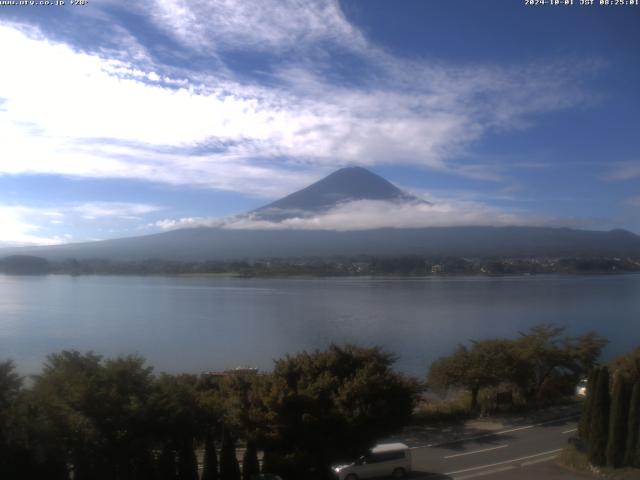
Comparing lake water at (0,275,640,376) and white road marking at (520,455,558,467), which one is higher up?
white road marking at (520,455,558,467)

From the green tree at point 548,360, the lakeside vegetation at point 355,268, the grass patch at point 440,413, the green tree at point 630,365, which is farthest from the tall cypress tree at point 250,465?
the lakeside vegetation at point 355,268

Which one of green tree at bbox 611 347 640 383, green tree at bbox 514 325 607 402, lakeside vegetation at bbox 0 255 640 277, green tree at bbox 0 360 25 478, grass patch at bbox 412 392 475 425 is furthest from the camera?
lakeside vegetation at bbox 0 255 640 277

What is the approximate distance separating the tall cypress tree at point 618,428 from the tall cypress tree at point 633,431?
0.06m

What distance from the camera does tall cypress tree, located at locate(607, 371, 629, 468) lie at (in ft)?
25.7

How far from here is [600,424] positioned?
8.00 m

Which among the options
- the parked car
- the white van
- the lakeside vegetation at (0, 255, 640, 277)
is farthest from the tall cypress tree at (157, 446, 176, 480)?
the lakeside vegetation at (0, 255, 640, 277)

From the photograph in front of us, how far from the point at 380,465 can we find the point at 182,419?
282 cm

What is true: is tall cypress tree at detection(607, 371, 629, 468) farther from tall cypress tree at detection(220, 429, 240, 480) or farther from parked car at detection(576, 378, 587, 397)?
parked car at detection(576, 378, 587, 397)

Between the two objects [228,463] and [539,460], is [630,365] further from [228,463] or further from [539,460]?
[228,463]

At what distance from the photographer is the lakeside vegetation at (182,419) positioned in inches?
243

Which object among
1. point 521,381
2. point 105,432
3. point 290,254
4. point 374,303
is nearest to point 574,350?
point 521,381

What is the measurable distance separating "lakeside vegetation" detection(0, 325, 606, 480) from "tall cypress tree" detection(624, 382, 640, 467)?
2.91 metres

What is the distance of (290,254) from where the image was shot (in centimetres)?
10588

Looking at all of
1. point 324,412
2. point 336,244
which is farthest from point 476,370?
point 336,244
